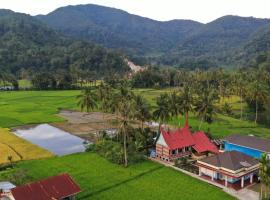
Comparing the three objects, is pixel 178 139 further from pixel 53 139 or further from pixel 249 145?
pixel 53 139

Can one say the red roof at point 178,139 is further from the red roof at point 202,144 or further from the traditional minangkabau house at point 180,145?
the red roof at point 202,144

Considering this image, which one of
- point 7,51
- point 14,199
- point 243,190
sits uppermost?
point 7,51

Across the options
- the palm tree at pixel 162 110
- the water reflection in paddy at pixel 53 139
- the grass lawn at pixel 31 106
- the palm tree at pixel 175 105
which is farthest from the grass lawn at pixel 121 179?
the grass lawn at pixel 31 106

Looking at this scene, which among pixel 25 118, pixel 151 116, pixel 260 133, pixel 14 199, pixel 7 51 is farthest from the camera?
pixel 7 51

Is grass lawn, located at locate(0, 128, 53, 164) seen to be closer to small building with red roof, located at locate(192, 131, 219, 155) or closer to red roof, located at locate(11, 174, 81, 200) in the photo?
red roof, located at locate(11, 174, 81, 200)

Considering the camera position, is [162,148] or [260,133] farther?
[260,133]

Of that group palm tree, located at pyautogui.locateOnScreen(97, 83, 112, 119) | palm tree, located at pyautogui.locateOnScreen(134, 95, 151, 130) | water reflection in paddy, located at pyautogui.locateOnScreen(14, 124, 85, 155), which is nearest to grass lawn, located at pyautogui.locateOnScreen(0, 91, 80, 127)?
water reflection in paddy, located at pyautogui.locateOnScreen(14, 124, 85, 155)

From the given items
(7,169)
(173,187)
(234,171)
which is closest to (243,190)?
(234,171)

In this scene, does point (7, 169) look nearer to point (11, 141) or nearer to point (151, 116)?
point (11, 141)
